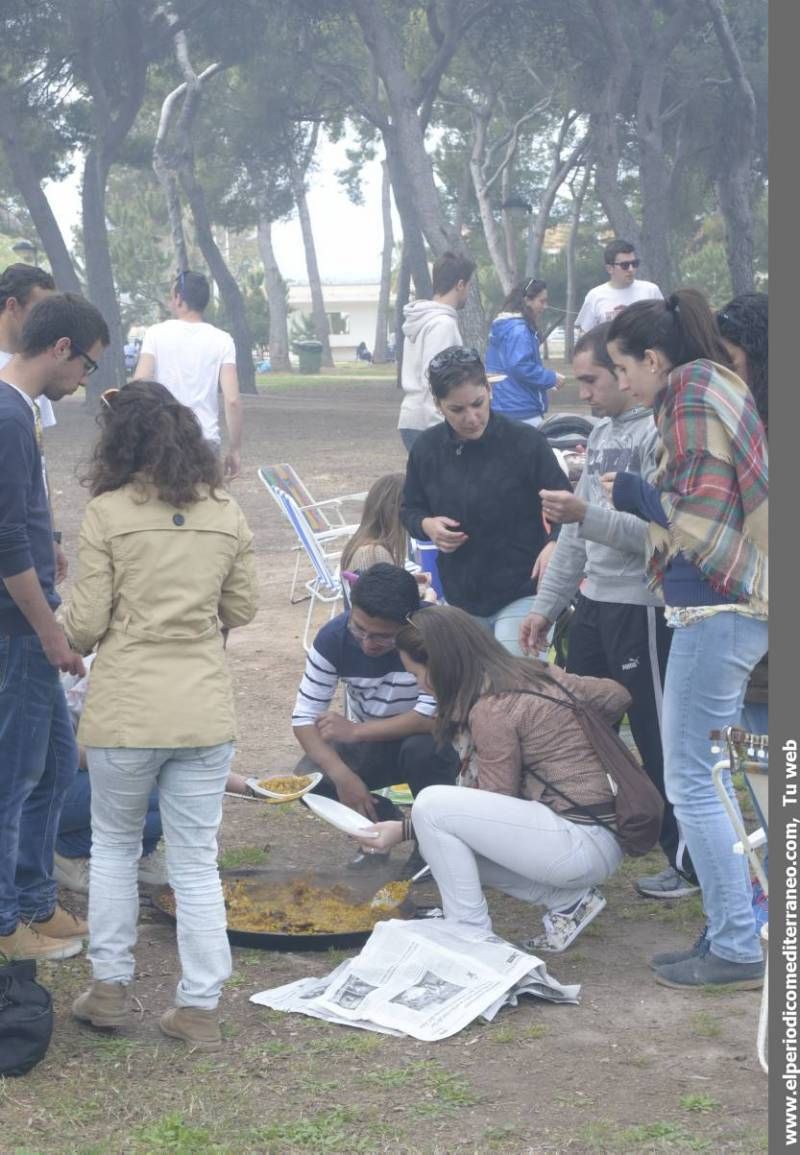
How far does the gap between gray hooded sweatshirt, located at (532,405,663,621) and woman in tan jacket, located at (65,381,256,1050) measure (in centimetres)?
126

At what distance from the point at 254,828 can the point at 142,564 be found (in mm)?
2413

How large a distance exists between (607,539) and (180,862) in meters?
1.65

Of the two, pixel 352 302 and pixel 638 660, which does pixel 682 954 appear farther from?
pixel 352 302

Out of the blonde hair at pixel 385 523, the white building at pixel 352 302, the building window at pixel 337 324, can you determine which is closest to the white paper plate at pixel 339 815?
the blonde hair at pixel 385 523

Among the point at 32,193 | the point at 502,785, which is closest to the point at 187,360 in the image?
the point at 502,785

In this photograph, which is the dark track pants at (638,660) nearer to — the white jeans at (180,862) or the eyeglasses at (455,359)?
the eyeglasses at (455,359)

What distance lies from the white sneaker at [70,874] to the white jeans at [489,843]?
127 centimetres

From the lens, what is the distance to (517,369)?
30.8 feet

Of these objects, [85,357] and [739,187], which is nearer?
[85,357]

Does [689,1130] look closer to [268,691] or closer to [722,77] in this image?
[268,691]

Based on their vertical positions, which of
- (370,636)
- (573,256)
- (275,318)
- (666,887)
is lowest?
(275,318)

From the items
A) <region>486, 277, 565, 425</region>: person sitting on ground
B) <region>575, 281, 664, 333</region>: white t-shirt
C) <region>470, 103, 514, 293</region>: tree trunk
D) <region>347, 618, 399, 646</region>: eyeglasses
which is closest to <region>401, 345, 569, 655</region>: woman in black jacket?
<region>347, 618, 399, 646</region>: eyeglasses

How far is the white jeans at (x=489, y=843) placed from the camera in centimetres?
432

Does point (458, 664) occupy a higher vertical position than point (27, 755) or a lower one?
higher
